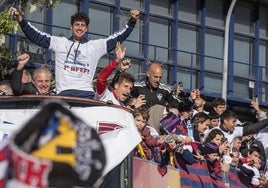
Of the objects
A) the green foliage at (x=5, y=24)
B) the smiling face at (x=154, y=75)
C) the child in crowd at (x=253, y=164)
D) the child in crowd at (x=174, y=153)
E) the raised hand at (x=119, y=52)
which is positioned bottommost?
the child in crowd at (x=253, y=164)

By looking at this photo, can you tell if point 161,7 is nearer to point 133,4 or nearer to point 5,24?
point 133,4

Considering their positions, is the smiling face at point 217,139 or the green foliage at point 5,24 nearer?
the green foliage at point 5,24

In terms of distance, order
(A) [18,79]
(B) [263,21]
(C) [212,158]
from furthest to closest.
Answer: (B) [263,21], (C) [212,158], (A) [18,79]

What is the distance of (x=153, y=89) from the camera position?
1058 cm

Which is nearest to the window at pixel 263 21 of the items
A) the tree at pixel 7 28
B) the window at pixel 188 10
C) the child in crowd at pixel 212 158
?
the window at pixel 188 10

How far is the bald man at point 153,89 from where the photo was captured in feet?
34.1

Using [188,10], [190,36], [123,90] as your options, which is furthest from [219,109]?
[188,10]

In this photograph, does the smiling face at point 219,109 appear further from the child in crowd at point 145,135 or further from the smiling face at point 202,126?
the child in crowd at point 145,135

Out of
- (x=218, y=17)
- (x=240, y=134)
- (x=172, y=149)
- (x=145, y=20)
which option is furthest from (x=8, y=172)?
(x=218, y=17)

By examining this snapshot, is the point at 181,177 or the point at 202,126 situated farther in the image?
the point at 202,126

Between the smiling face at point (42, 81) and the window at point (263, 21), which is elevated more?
the window at point (263, 21)

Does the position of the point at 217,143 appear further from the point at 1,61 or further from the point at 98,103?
the point at 98,103

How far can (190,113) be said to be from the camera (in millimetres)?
11328

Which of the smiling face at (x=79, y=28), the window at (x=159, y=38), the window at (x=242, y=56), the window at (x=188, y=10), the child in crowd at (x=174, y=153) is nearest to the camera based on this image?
the smiling face at (x=79, y=28)
